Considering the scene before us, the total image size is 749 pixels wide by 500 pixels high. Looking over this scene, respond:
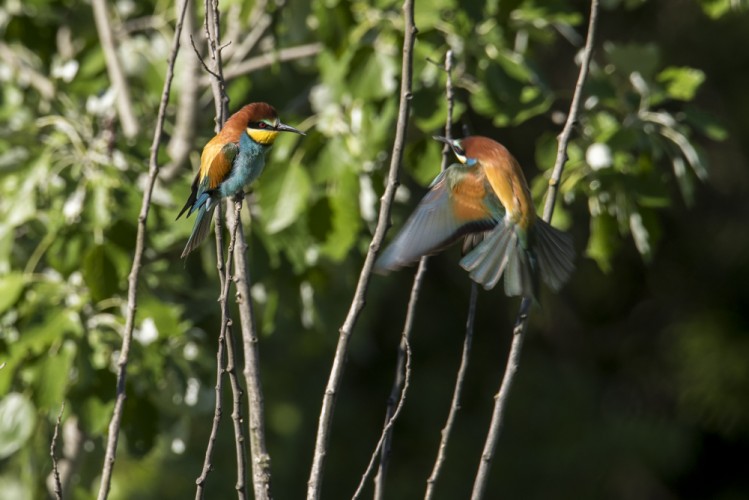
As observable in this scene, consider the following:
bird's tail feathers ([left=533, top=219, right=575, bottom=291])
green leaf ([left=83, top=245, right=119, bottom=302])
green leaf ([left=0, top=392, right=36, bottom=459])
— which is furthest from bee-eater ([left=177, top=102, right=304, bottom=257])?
green leaf ([left=0, top=392, right=36, bottom=459])

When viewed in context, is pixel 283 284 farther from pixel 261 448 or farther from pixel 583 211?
pixel 583 211

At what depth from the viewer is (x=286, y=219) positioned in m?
3.31

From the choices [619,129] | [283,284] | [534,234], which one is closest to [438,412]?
[283,284]

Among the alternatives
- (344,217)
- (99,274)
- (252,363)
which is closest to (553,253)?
(252,363)

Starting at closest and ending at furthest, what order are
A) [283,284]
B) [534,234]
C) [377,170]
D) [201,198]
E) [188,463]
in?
[201,198] → [534,234] → [377,170] → [283,284] → [188,463]

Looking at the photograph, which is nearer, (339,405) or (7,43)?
(7,43)

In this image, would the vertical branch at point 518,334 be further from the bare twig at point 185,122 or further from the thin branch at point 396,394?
the bare twig at point 185,122

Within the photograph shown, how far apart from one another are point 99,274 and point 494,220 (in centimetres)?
116

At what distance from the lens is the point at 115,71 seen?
3752 mm

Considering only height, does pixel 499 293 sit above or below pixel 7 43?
below

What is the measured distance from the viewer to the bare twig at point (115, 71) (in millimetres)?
3729

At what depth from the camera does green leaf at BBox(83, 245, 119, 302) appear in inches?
121

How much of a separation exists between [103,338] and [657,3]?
15.7 ft

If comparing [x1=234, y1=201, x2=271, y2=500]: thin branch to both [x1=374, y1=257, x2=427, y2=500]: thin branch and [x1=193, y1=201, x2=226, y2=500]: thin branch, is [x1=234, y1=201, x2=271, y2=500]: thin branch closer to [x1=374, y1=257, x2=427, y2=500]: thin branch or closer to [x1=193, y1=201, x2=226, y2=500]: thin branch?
[x1=193, y1=201, x2=226, y2=500]: thin branch
